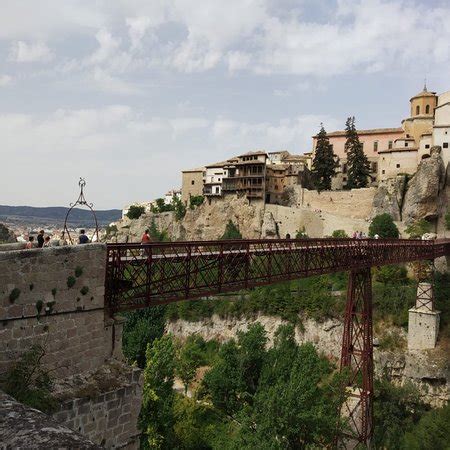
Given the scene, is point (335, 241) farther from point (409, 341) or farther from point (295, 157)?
point (295, 157)

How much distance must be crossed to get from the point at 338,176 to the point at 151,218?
89.2 feet

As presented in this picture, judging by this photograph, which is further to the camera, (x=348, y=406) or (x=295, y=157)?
(x=295, y=157)

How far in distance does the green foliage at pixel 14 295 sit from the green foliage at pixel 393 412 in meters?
22.0

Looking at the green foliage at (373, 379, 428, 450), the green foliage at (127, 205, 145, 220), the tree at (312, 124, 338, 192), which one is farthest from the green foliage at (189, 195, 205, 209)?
the green foliage at (373, 379, 428, 450)

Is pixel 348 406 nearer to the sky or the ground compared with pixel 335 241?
nearer to the ground

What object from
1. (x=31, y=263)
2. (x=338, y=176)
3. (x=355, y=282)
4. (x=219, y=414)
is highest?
(x=338, y=176)

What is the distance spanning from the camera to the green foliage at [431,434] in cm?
2186

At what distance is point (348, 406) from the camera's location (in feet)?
69.2

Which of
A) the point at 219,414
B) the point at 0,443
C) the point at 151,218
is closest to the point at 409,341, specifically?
the point at 219,414

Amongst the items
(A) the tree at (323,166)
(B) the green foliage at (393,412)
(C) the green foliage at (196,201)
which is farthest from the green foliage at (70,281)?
(C) the green foliage at (196,201)

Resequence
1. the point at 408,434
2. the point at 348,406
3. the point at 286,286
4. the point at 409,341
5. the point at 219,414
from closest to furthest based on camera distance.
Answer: the point at 348,406 → the point at 408,434 → the point at 219,414 → the point at 409,341 → the point at 286,286

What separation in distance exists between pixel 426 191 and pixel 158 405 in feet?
116

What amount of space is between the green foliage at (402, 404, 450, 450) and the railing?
821 centimetres

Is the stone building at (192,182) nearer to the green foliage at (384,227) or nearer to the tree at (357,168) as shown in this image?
the tree at (357,168)
